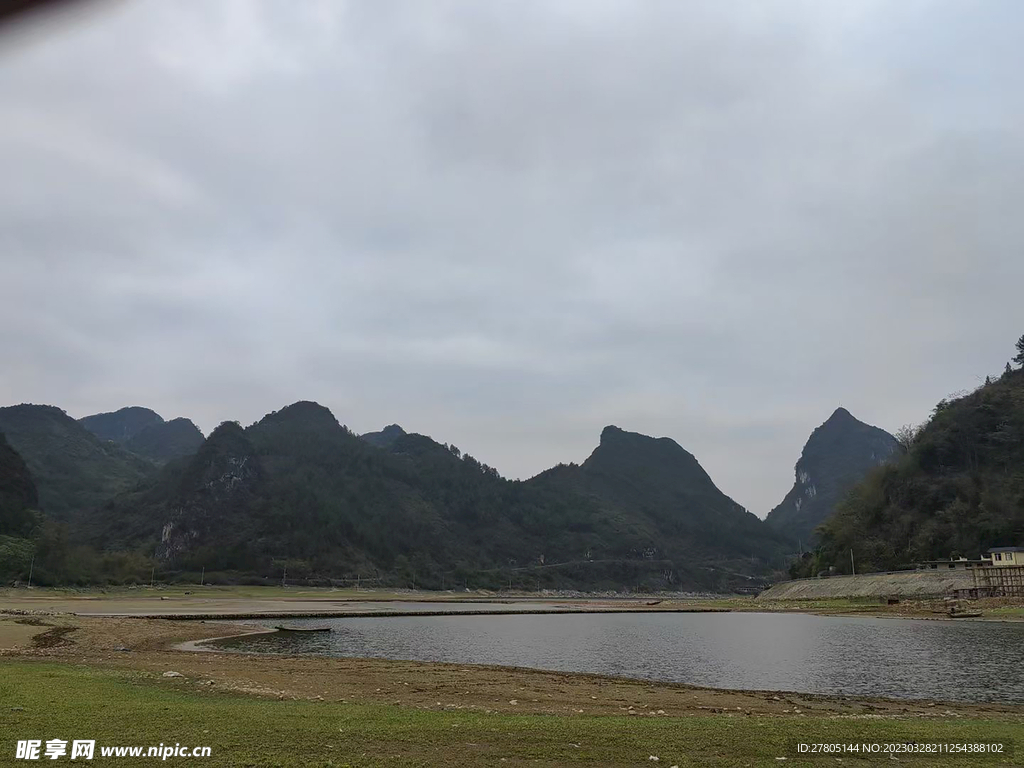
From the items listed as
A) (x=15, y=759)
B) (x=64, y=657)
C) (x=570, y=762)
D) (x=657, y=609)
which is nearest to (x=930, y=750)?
(x=570, y=762)

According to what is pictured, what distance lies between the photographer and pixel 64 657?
2514 cm

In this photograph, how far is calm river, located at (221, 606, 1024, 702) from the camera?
25.2 meters

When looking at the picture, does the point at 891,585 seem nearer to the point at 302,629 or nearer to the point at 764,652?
the point at 764,652

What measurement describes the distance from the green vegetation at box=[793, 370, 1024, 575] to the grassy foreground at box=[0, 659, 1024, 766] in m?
109

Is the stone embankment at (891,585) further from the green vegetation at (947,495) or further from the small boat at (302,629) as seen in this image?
the small boat at (302,629)

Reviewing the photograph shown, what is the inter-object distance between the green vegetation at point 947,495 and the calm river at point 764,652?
193 ft

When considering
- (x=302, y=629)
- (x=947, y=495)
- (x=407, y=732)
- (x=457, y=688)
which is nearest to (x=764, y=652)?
(x=457, y=688)

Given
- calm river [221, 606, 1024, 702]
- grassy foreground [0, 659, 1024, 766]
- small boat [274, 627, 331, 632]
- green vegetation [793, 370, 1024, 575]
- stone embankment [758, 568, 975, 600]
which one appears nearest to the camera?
grassy foreground [0, 659, 1024, 766]

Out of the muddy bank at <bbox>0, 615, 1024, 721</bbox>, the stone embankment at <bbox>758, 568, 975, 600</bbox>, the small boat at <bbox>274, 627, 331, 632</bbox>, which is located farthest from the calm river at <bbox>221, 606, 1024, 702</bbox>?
the stone embankment at <bbox>758, 568, 975, 600</bbox>

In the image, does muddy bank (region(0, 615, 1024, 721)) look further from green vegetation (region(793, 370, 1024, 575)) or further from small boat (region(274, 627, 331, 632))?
green vegetation (region(793, 370, 1024, 575))

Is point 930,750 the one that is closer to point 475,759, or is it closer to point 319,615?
point 475,759

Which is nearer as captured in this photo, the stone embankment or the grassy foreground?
the grassy foreground

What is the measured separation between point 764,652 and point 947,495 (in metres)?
101

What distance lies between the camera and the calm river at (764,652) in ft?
82.6
